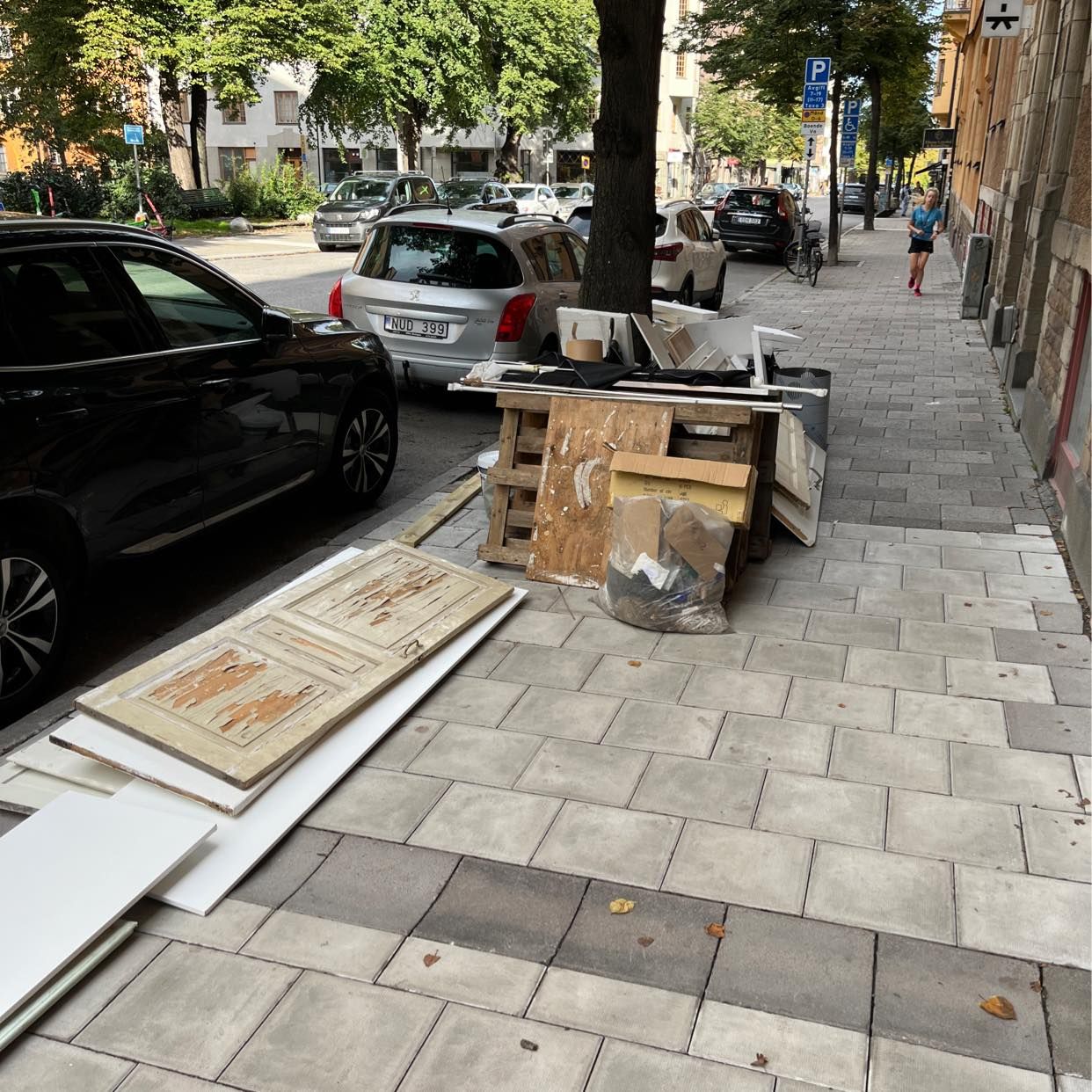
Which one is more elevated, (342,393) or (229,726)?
(342,393)

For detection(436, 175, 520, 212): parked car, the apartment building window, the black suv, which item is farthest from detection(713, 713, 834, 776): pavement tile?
the apartment building window

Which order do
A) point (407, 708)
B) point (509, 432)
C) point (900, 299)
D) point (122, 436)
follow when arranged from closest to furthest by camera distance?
point (407, 708)
point (122, 436)
point (509, 432)
point (900, 299)

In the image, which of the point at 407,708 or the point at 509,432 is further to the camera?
the point at 509,432

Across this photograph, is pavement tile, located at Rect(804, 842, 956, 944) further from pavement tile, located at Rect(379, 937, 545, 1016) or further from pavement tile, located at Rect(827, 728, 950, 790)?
pavement tile, located at Rect(379, 937, 545, 1016)

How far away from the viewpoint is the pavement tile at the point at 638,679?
14.4 ft

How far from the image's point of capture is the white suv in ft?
49.8

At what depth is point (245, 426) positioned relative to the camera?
5605 millimetres

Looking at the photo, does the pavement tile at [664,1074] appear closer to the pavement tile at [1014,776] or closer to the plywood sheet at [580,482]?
the pavement tile at [1014,776]

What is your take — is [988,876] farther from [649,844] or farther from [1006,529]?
[1006,529]

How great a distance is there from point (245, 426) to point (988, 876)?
4.07m

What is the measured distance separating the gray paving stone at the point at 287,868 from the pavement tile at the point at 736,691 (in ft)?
5.15

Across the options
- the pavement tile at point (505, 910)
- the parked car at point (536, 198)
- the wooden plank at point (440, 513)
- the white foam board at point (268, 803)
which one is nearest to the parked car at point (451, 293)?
the wooden plank at point (440, 513)

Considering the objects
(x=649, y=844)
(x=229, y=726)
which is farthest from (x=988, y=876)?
(x=229, y=726)

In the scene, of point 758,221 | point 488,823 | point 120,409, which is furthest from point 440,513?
point 758,221
